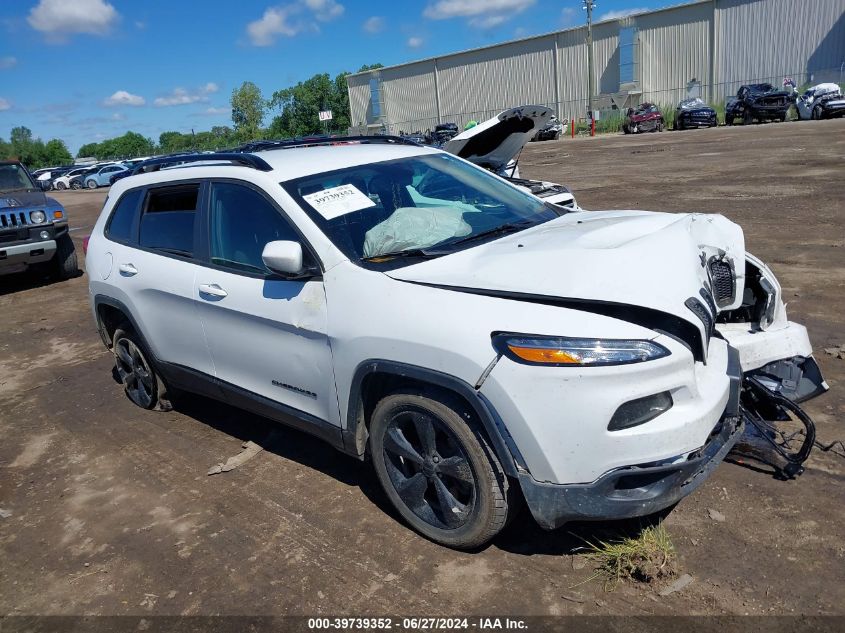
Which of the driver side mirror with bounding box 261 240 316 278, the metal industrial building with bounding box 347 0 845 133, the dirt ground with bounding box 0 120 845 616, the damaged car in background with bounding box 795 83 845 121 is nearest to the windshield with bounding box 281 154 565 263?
the driver side mirror with bounding box 261 240 316 278

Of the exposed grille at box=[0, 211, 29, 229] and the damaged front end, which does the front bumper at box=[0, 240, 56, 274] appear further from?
the damaged front end

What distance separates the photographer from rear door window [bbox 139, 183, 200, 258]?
14.0 feet

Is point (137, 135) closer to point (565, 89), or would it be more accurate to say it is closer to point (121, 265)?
point (565, 89)

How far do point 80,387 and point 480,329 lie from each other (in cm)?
462

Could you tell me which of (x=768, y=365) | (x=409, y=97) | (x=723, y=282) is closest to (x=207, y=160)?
(x=723, y=282)

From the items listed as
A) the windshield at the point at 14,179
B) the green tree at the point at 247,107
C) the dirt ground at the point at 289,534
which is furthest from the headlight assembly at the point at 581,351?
the green tree at the point at 247,107

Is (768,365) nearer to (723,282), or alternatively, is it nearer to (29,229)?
(723,282)

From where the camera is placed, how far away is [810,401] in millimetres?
4172

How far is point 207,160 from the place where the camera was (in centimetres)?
441

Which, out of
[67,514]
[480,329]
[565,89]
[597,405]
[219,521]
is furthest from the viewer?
[565,89]

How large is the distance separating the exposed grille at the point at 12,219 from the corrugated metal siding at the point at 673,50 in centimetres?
4587

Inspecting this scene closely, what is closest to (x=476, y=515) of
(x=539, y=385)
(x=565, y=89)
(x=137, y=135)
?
(x=539, y=385)

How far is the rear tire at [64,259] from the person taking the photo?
10.8m

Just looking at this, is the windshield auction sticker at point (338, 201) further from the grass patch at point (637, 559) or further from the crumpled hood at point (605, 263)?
the grass patch at point (637, 559)
